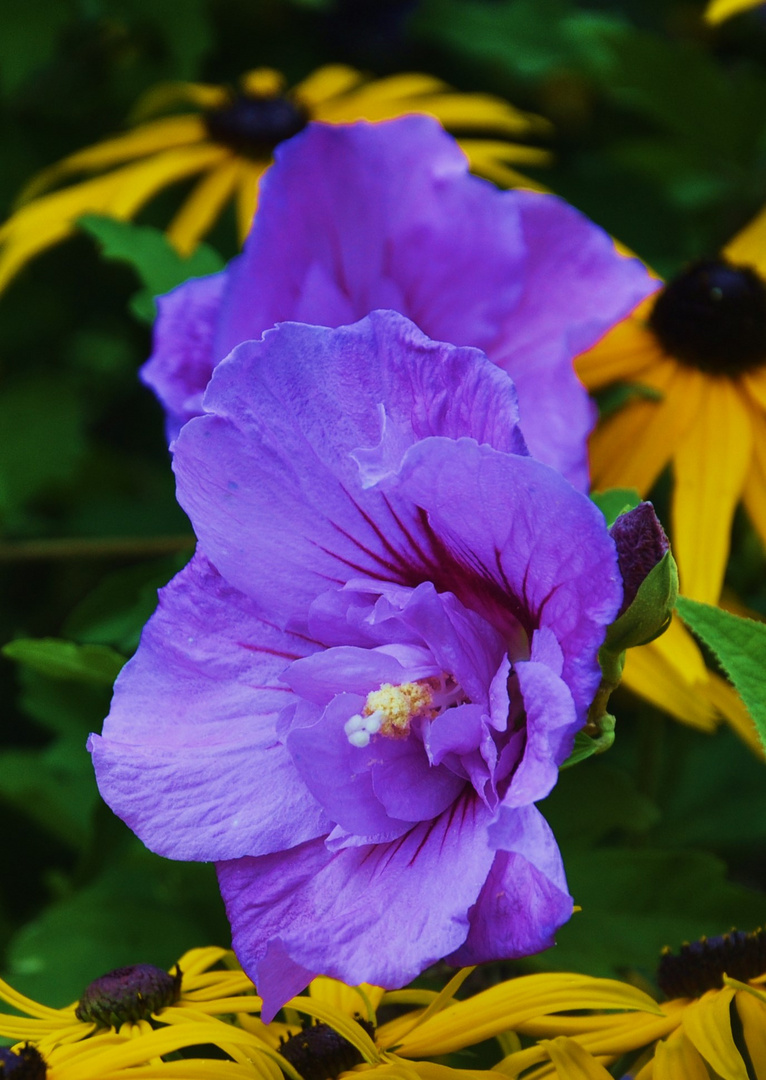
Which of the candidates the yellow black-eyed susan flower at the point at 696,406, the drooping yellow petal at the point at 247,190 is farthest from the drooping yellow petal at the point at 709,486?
the drooping yellow petal at the point at 247,190

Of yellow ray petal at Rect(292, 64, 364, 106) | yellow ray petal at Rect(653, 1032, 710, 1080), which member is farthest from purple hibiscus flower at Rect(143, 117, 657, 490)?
yellow ray petal at Rect(292, 64, 364, 106)

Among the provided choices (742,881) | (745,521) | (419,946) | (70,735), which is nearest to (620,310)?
(745,521)

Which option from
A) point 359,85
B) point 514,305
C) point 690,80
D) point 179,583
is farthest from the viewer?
point 359,85

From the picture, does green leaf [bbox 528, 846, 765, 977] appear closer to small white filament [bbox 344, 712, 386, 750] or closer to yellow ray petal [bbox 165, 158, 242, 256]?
small white filament [bbox 344, 712, 386, 750]

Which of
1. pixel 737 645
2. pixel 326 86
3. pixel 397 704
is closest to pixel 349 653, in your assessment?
pixel 397 704

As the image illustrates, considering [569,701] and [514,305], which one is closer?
[569,701]

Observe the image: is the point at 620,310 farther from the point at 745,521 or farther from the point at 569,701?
the point at 569,701

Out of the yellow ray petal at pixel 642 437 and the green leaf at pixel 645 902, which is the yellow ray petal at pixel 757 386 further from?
the green leaf at pixel 645 902
